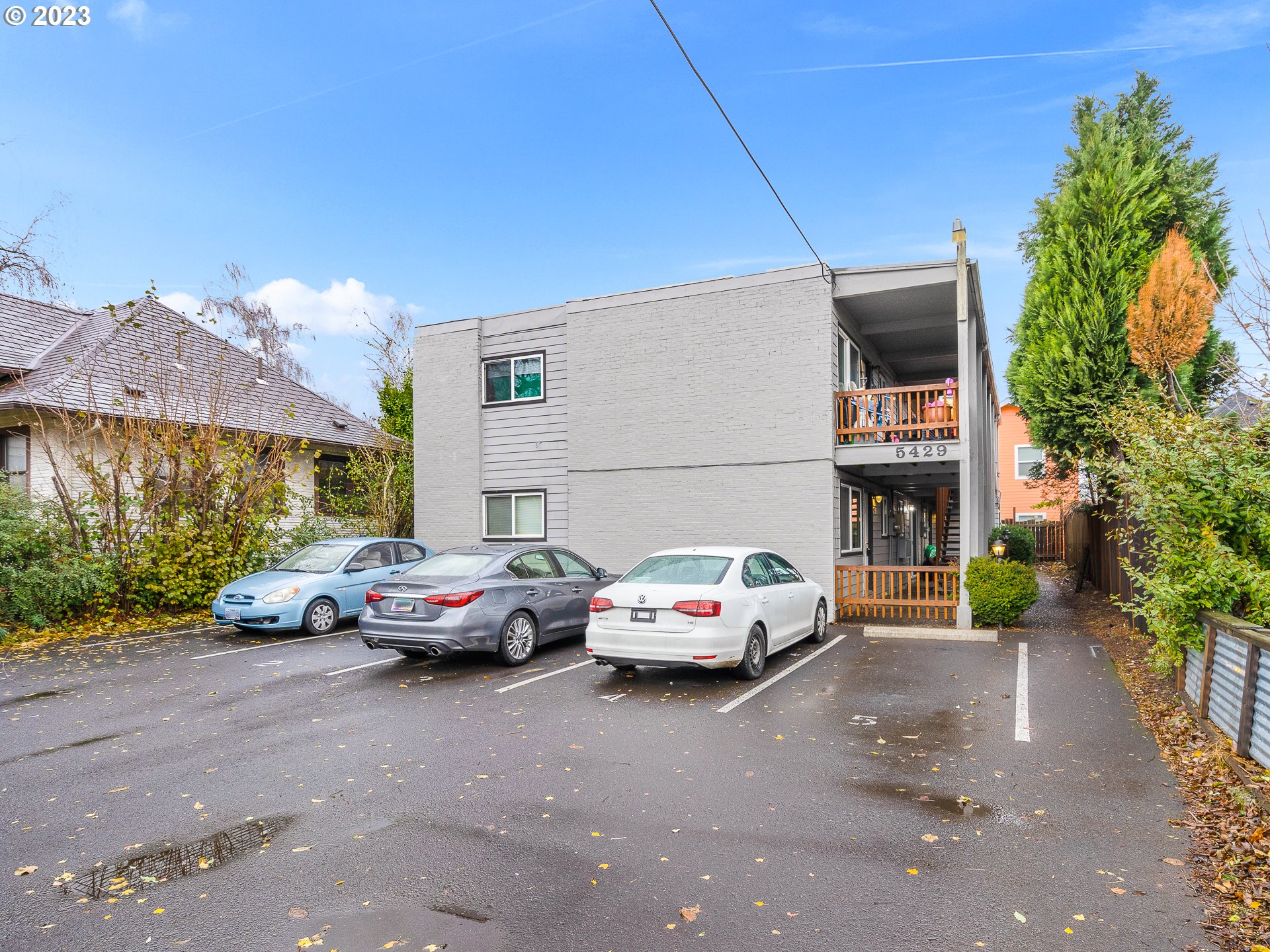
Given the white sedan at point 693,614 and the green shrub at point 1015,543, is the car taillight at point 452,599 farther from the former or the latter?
the green shrub at point 1015,543

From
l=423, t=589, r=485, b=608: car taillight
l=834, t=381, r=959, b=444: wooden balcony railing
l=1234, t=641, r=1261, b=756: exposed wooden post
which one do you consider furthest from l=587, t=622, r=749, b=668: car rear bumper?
l=834, t=381, r=959, b=444: wooden balcony railing

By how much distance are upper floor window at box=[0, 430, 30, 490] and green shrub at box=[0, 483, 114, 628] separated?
3.11 metres

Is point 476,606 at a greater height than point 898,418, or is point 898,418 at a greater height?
point 898,418

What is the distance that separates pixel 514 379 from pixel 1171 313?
12.1m

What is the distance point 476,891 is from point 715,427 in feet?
36.3

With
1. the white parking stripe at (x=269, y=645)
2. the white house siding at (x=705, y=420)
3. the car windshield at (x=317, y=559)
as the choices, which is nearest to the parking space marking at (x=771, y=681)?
the white house siding at (x=705, y=420)

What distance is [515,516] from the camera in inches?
651

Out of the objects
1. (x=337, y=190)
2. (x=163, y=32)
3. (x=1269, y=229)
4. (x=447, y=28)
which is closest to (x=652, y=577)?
(x=1269, y=229)

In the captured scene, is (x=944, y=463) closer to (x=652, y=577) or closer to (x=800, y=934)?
(x=652, y=577)

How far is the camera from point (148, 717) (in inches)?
280

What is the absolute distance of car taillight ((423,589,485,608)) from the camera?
873 cm

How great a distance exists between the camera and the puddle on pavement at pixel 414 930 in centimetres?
325

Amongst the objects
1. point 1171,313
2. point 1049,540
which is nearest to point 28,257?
point 1171,313

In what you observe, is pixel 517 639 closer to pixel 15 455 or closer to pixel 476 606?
pixel 476 606
